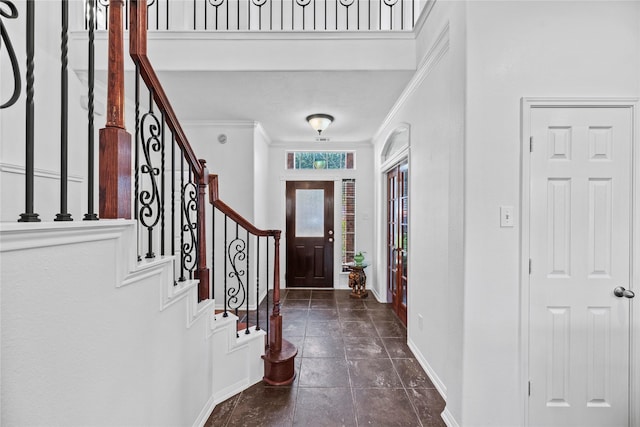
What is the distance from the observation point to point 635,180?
66.9 inches

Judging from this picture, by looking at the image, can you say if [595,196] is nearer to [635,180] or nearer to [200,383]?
[635,180]

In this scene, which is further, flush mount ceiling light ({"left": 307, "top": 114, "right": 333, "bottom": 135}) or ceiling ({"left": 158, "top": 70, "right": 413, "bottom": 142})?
flush mount ceiling light ({"left": 307, "top": 114, "right": 333, "bottom": 135})

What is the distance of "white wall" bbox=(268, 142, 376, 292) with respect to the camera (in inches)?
202

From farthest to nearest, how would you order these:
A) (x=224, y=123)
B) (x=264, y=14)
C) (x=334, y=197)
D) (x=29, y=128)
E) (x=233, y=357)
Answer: (x=334, y=197), (x=224, y=123), (x=264, y=14), (x=233, y=357), (x=29, y=128)

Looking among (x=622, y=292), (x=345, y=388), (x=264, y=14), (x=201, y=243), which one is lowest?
(x=345, y=388)

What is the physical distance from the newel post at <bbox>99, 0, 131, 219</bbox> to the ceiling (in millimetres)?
1707

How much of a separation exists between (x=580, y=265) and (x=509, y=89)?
44.5 inches

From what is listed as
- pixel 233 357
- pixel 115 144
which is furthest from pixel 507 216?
pixel 233 357

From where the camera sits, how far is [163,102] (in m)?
1.50

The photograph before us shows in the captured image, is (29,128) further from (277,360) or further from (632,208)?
(632,208)

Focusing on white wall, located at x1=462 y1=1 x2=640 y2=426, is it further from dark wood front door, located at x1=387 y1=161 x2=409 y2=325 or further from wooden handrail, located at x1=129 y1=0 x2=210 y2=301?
wooden handrail, located at x1=129 y1=0 x2=210 y2=301

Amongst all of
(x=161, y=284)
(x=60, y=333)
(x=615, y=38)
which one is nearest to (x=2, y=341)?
(x=60, y=333)

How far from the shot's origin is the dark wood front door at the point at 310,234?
514 centimetres

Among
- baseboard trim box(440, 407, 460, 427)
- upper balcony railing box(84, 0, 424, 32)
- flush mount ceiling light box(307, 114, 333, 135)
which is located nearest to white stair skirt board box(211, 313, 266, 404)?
baseboard trim box(440, 407, 460, 427)
